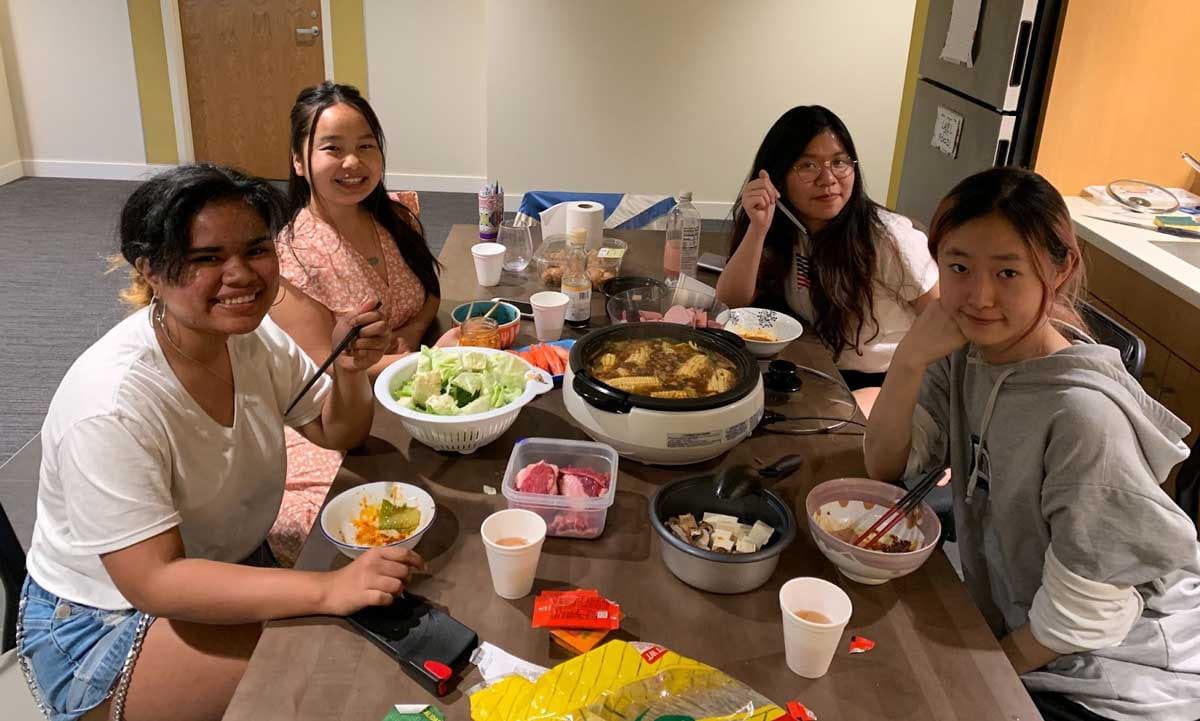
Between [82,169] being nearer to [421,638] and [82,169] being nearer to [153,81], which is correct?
[153,81]

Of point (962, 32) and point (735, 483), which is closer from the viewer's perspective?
point (735, 483)

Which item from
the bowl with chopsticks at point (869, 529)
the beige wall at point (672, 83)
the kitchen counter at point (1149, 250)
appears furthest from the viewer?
the beige wall at point (672, 83)

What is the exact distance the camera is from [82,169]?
6.00 metres

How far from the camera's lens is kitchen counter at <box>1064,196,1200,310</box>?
7.87ft

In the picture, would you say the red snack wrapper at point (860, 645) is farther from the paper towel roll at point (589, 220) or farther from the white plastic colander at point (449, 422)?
the paper towel roll at point (589, 220)

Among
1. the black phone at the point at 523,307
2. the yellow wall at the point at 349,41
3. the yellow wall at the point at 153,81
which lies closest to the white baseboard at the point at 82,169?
the yellow wall at the point at 153,81

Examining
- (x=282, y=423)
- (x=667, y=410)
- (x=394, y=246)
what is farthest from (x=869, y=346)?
(x=282, y=423)

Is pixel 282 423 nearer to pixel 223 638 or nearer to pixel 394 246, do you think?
Result: pixel 223 638

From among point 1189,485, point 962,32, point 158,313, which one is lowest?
point 1189,485

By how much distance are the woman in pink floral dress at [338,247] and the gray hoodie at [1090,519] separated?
1256 mm

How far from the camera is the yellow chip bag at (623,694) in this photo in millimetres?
1003

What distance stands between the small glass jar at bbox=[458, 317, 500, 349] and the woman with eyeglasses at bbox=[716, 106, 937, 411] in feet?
2.24

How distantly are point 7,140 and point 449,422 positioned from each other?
5857 millimetres

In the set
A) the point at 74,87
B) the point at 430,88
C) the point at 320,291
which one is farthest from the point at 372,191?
the point at 74,87
